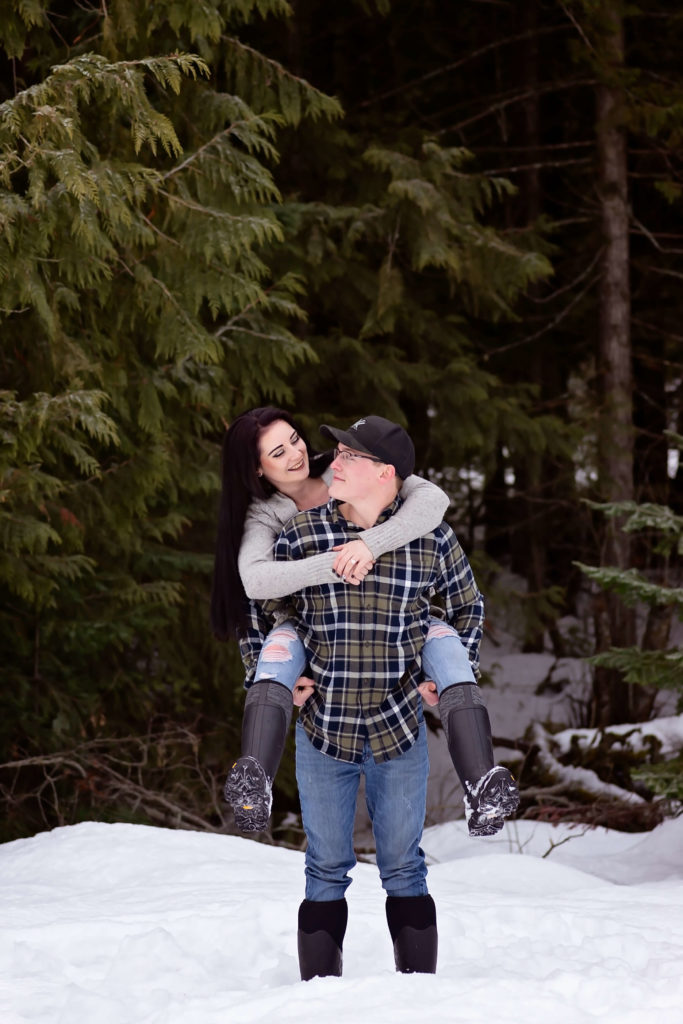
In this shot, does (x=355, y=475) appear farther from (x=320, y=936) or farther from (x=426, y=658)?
(x=320, y=936)

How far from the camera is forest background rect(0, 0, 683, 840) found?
18.4 ft

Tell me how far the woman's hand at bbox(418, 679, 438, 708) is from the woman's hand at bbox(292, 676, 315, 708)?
341mm

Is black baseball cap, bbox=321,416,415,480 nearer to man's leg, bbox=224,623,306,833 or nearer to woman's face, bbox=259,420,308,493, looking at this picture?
woman's face, bbox=259,420,308,493

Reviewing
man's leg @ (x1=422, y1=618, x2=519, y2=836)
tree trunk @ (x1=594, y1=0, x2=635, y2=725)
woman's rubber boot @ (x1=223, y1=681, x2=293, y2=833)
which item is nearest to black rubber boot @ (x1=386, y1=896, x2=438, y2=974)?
man's leg @ (x1=422, y1=618, x2=519, y2=836)

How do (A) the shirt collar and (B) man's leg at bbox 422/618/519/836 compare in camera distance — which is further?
(A) the shirt collar

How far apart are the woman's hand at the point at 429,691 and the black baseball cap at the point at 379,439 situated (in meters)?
0.66

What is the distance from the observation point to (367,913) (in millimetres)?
4586

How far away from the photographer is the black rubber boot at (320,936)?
3419 mm

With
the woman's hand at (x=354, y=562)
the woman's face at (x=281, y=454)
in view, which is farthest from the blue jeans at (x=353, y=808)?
the woman's face at (x=281, y=454)

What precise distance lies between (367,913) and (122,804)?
3447 mm

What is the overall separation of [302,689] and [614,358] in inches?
315

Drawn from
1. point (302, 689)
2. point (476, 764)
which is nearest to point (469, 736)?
point (476, 764)

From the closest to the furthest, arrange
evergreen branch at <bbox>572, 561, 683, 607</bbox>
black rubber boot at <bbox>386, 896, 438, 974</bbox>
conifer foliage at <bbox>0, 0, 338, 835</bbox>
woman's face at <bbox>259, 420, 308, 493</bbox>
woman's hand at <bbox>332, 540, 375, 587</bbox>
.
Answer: woman's hand at <bbox>332, 540, 375, 587</bbox>
black rubber boot at <bbox>386, 896, 438, 974</bbox>
woman's face at <bbox>259, 420, 308, 493</bbox>
conifer foliage at <bbox>0, 0, 338, 835</bbox>
evergreen branch at <bbox>572, 561, 683, 607</bbox>

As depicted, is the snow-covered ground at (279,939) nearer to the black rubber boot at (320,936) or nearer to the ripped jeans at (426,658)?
the black rubber boot at (320,936)
